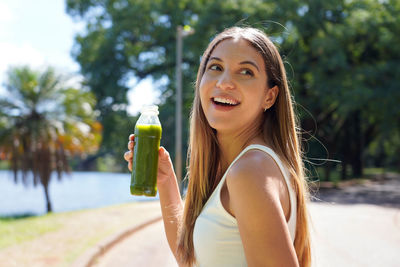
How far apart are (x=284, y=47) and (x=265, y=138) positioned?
18350 mm

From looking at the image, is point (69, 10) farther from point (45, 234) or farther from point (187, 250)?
point (187, 250)

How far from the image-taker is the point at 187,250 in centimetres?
189

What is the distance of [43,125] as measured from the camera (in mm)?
16484

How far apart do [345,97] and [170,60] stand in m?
9.67

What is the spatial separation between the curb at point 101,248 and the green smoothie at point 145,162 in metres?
4.09

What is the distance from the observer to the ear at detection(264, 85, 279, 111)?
180 centimetres

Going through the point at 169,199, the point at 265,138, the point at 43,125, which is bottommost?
the point at 43,125

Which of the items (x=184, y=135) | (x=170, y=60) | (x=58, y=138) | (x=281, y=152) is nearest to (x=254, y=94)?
(x=281, y=152)

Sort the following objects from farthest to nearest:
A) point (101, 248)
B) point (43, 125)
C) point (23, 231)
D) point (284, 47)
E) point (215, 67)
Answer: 1. point (284, 47)
2. point (43, 125)
3. point (23, 231)
4. point (101, 248)
5. point (215, 67)

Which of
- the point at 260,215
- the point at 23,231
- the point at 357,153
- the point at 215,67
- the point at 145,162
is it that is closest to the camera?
the point at 260,215

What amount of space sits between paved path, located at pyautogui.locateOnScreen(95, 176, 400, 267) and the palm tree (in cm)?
840

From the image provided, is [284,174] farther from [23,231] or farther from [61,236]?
[23,231]

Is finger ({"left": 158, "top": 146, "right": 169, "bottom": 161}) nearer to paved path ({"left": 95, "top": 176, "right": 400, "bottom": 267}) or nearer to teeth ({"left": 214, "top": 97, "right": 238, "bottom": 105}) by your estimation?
teeth ({"left": 214, "top": 97, "right": 238, "bottom": 105})

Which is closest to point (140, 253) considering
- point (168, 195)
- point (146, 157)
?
point (168, 195)
